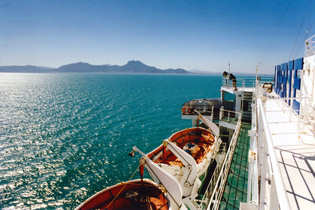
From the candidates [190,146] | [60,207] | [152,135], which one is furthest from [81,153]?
[190,146]

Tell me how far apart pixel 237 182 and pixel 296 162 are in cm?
633

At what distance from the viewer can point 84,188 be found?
16.6 m

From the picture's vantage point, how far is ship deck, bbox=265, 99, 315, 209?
4270 millimetres

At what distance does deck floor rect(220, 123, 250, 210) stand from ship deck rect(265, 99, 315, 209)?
408cm

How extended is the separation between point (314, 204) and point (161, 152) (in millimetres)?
12667

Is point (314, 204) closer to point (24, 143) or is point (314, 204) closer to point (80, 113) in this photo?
point (24, 143)

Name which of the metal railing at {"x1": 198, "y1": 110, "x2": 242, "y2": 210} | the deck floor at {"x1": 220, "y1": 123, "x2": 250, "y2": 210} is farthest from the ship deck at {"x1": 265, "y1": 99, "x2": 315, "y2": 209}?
the deck floor at {"x1": 220, "y1": 123, "x2": 250, "y2": 210}

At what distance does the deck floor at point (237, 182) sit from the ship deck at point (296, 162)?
4.08m

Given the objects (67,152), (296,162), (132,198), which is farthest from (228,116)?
(67,152)

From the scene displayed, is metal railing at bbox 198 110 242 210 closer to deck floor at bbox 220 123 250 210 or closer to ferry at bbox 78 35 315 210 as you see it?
ferry at bbox 78 35 315 210

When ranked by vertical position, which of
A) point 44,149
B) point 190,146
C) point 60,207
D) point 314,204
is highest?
point 314,204

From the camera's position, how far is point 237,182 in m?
11.3

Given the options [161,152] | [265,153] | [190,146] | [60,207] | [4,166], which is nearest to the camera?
[265,153]

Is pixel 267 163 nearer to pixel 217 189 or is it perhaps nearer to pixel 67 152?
pixel 217 189
